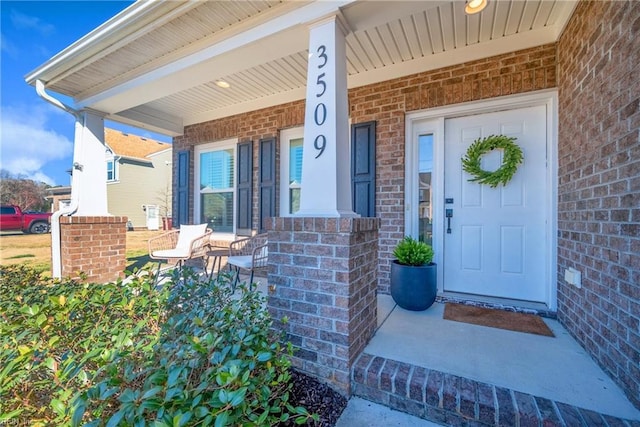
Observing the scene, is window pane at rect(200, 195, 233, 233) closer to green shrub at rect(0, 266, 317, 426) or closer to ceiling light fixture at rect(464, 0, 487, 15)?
green shrub at rect(0, 266, 317, 426)

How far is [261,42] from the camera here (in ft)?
6.99

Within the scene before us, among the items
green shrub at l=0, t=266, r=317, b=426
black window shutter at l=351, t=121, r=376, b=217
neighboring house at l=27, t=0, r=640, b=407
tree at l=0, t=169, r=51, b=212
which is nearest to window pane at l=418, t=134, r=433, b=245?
neighboring house at l=27, t=0, r=640, b=407

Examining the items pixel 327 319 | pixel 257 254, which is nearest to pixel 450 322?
pixel 327 319

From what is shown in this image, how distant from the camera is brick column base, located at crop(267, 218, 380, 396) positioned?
157 cm

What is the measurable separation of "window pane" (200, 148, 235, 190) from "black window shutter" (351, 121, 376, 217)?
2212mm

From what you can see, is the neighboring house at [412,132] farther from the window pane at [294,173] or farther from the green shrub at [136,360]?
the green shrub at [136,360]

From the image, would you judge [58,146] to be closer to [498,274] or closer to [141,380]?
[141,380]

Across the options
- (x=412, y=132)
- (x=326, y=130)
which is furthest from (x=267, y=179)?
(x=326, y=130)

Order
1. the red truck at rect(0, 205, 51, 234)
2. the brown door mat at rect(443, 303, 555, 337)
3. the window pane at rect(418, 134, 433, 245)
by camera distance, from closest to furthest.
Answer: the brown door mat at rect(443, 303, 555, 337) < the window pane at rect(418, 134, 433, 245) < the red truck at rect(0, 205, 51, 234)

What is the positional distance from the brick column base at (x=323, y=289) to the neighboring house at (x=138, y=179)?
1438 cm

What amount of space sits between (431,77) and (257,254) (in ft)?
8.69

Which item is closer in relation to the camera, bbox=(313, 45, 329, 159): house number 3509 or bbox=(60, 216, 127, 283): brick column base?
bbox=(313, 45, 329, 159): house number 3509

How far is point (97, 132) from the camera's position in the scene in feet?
11.7

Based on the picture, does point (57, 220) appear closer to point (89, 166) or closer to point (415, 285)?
point (89, 166)
